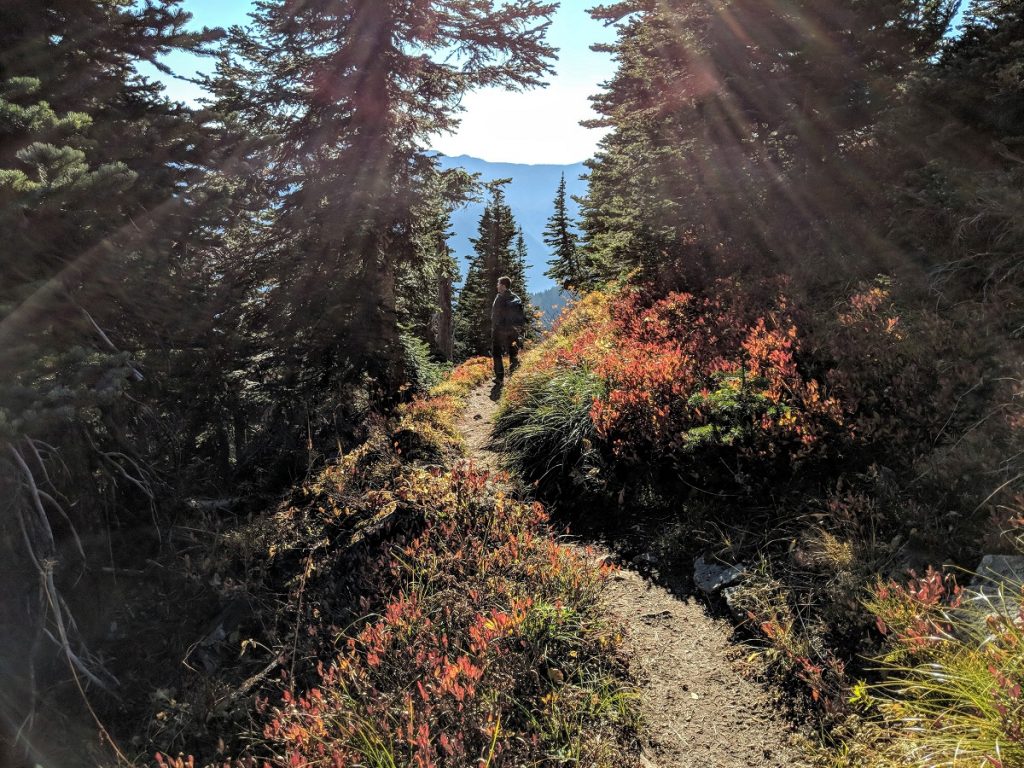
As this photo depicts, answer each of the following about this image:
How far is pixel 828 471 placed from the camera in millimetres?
4984

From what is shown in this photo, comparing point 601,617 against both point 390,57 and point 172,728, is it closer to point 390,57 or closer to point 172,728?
point 172,728

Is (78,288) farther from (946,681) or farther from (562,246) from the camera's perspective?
(562,246)

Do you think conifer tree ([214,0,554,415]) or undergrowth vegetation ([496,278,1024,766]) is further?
conifer tree ([214,0,554,415])

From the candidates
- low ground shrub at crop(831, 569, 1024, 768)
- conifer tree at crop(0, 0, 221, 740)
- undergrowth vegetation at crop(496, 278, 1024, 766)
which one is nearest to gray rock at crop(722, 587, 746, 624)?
undergrowth vegetation at crop(496, 278, 1024, 766)

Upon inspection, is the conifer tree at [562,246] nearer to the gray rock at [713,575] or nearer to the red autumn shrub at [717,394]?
the red autumn shrub at [717,394]

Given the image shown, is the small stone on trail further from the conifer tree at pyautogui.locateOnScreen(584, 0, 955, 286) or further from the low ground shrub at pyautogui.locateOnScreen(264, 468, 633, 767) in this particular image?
the conifer tree at pyautogui.locateOnScreen(584, 0, 955, 286)

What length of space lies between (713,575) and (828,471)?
1524 millimetres

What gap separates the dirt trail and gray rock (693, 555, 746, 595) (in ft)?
0.60

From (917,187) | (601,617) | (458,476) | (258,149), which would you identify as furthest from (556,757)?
(258,149)

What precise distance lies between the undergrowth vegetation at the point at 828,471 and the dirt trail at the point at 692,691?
306 mm

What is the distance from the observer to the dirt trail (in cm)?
338

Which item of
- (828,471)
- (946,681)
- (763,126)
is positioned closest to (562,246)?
(763,126)

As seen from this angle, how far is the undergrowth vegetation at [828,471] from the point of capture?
3158 millimetres

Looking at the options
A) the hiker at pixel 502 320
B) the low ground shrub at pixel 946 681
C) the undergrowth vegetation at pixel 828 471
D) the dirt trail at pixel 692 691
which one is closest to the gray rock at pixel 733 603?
the undergrowth vegetation at pixel 828 471
